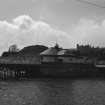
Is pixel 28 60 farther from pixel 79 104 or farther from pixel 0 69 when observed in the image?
pixel 79 104

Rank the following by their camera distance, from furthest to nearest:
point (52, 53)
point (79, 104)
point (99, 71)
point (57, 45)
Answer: point (57, 45) → point (52, 53) → point (99, 71) → point (79, 104)

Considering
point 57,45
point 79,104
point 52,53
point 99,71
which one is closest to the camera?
point 79,104

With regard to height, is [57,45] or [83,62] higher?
[57,45]

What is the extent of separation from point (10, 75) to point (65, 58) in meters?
24.7

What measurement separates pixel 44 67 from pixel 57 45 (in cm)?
3301

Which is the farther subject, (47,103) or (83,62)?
(83,62)

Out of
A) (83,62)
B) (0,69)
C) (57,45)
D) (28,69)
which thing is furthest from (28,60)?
(57,45)

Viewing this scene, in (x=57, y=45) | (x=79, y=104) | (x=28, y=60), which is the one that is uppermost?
(x=57, y=45)

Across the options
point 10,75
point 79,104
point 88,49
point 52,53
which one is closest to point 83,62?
point 52,53

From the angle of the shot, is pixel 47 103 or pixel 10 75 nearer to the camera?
pixel 47 103

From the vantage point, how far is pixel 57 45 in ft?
401

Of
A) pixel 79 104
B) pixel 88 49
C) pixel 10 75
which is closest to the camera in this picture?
pixel 79 104

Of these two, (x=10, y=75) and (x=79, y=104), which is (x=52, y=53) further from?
(x=79, y=104)

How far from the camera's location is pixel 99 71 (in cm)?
9656
